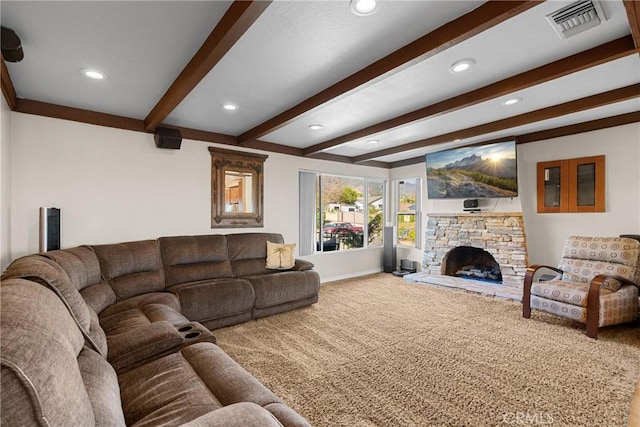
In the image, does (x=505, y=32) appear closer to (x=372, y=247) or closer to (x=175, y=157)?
(x=175, y=157)

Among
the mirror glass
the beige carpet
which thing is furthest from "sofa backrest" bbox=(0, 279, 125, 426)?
the mirror glass

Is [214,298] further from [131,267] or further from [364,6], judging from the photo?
[364,6]

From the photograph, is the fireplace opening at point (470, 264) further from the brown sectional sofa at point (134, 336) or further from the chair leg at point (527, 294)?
the brown sectional sofa at point (134, 336)

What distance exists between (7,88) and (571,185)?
21.7 feet

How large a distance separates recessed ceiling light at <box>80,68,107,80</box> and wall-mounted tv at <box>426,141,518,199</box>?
485cm

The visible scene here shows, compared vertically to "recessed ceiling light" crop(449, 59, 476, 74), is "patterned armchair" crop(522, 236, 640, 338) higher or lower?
lower

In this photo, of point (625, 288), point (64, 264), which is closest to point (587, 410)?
point (625, 288)

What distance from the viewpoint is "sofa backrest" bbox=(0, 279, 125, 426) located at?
1.96 feet

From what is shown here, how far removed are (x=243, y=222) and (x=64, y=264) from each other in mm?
2518

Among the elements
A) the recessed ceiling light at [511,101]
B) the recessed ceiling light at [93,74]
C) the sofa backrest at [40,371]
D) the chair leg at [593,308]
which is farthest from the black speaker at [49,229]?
the chair leg at [593,308]

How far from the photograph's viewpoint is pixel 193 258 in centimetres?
363

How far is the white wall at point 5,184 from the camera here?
8.41ft

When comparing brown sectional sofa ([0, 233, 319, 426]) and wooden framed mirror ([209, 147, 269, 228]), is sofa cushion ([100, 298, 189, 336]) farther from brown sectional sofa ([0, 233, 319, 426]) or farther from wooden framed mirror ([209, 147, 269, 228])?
wooden framed mirror ([209, 147, 269, 228])

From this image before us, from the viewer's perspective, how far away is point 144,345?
1.63 m
